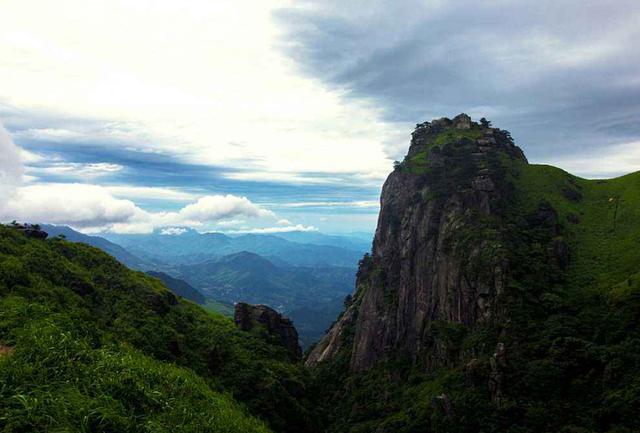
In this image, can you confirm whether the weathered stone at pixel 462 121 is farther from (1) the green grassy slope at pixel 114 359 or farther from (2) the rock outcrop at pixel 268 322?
(1) the green grassy slope at pixel 114 359

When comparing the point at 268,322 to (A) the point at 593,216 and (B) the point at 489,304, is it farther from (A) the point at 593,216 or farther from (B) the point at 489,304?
(A) the point at 593,216

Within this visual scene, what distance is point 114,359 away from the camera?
28109 mm

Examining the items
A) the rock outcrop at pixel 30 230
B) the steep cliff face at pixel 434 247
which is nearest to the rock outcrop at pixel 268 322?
the steep cliff face at pixel 434 247

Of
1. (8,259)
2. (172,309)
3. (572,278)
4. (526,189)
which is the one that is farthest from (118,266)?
(526,189)

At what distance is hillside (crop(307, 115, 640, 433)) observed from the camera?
72.5 meters

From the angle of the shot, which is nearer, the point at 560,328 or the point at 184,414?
the point at 184,414

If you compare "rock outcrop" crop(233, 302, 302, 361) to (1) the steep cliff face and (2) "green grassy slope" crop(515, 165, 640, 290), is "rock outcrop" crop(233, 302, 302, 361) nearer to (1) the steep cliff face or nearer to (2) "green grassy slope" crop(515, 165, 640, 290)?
(1) the steep cliff face

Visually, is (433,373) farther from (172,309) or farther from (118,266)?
(118,266)

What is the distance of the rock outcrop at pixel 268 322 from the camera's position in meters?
93.6

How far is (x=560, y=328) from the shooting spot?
80125 millimetres

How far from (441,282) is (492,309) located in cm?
2436

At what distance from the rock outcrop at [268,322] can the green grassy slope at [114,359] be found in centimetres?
356

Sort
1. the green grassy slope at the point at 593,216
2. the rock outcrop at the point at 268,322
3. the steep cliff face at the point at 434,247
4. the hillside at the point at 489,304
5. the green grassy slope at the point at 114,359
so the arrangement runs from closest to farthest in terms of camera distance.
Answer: the green grassy slope at the point at 114,359 < the hillside at the point at 489,304 < the green grassy slope at the point at 593,216 < the rock outcrop at the point at 268,322 < the steep cliff face at the point at 434,247

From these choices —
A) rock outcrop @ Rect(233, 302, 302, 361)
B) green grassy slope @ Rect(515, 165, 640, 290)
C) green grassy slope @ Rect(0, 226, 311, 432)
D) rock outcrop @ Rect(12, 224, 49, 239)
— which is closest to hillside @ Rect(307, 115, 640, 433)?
green grassy slope @ Rect(515, 165, 640, 290)
